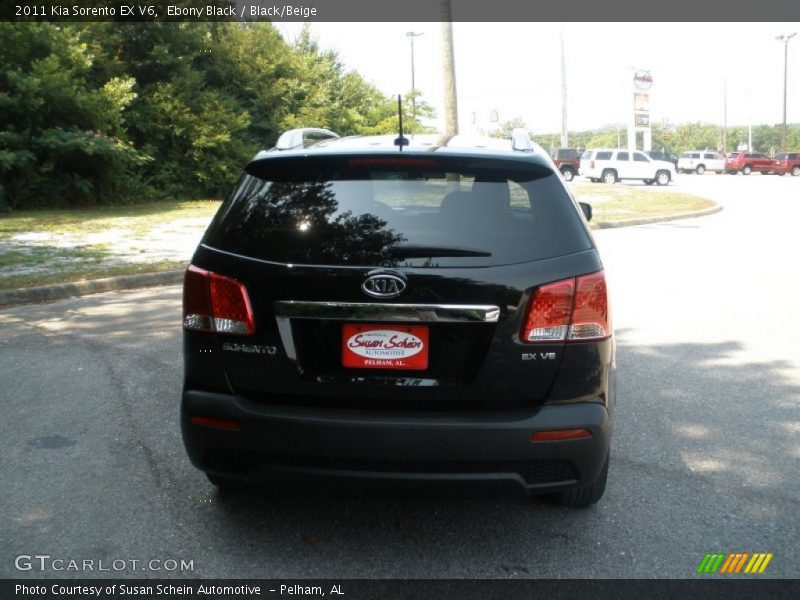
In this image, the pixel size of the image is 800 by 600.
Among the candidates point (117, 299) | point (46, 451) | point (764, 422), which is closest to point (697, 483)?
point (764, 422)

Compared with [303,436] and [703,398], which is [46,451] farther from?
[703,398]

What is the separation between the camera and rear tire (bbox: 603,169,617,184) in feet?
148

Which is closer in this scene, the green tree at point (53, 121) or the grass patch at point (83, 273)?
the grass patch at point (83, 273)

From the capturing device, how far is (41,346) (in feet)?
22.2

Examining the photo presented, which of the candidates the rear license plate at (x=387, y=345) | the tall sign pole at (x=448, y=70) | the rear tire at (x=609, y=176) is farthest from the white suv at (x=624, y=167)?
the rear license plate at (x=387, y=345)

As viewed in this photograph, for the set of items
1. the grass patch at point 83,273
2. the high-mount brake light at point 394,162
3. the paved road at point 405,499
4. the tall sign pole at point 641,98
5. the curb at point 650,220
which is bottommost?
the paved road at point 405,499

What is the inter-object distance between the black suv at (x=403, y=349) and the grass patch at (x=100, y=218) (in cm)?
1363

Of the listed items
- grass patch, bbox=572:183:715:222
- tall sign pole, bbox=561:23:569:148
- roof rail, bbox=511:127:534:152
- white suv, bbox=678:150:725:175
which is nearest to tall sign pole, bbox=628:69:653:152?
white suv, bbox=678:150:725:175

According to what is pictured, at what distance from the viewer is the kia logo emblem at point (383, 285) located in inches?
113

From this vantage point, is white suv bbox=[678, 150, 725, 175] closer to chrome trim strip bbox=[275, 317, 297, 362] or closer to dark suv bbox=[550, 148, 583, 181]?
dark suv bbox=[550, 148, 583, 181]

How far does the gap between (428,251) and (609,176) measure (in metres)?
44.9

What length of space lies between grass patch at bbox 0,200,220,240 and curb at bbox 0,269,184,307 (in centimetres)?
604

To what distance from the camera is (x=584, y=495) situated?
3.49 meters

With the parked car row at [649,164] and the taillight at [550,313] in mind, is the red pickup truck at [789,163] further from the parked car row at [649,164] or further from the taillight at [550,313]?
the taillight at [550,313]
